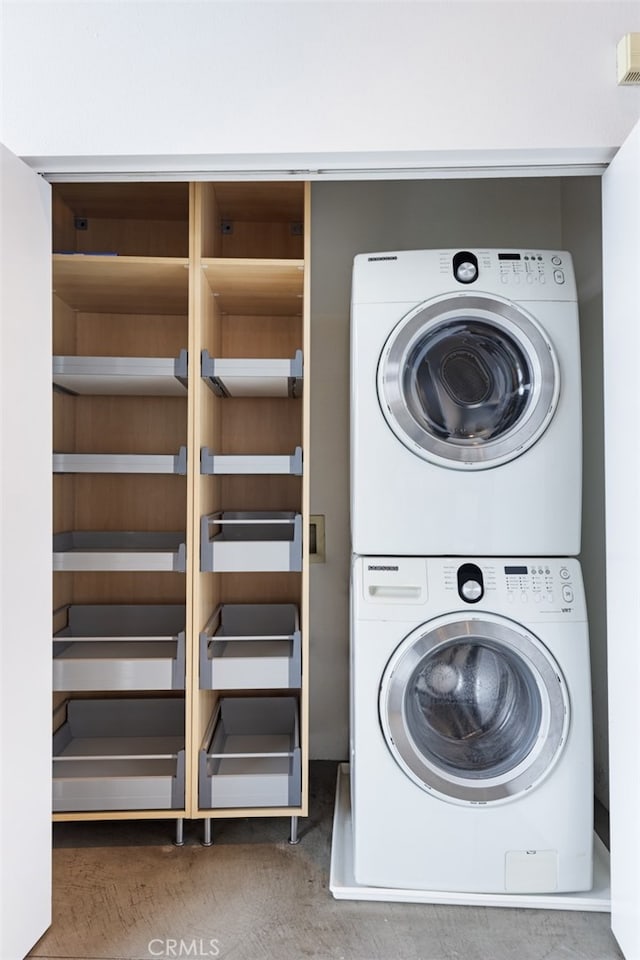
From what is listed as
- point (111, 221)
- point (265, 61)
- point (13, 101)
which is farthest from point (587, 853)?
point (111, 221)

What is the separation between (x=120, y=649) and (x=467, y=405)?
1.44 meters

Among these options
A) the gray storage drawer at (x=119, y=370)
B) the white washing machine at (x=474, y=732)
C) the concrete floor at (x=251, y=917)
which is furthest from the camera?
the gray storage drawer at (x=119, y=370)

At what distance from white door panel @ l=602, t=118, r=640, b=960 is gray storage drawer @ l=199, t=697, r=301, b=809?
94 centimetres

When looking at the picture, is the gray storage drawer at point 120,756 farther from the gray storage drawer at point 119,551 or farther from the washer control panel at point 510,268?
the washer control panel at point 510,268

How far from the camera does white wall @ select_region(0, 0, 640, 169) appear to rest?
5.04 ft

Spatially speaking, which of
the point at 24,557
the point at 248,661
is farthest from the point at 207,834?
the point at 24,557

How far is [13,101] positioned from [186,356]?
780 mm

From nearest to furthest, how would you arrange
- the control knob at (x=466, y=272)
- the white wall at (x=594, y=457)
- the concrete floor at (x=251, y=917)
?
the concrete floor at (x=251, y=917)
the control knob at (x=466, y=272)
the white wall at (x=594, y=457)

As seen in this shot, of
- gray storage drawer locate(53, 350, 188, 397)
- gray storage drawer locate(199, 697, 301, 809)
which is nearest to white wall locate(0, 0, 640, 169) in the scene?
gray storage drawer locate(53, 350, 188, 397)

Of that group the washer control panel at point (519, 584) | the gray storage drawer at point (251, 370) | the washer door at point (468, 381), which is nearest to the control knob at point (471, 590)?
the washer control panel at point (519, 584)

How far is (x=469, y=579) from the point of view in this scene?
190cm

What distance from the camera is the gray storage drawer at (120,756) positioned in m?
2.06

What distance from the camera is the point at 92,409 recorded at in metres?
2.62

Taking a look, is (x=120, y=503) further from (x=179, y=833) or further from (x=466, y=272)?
(x=466, y=272)
